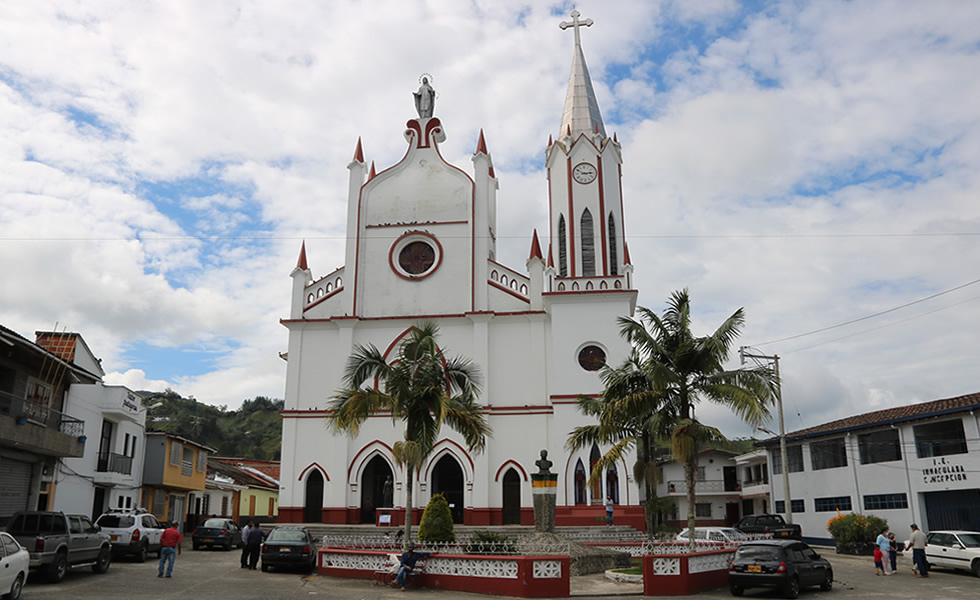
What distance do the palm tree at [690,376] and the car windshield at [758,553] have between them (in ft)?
4.06

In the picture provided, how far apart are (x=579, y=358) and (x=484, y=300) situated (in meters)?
4.62

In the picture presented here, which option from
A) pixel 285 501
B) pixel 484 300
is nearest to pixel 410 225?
pixel 484 300

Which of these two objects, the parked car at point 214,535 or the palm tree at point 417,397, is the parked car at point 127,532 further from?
the palm tree at point 417,397

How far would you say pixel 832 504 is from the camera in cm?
3334

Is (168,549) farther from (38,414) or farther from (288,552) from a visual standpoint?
(38,414)

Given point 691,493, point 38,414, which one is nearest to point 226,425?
point 38,414

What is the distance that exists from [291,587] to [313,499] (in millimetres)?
15324

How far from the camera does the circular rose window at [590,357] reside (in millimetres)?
30359

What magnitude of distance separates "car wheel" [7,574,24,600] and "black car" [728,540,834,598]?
41.4 feet

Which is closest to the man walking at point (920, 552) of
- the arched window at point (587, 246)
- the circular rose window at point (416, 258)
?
the arched window at point (587, 246)

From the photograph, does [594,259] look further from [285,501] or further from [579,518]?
[285,501]

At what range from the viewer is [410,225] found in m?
33.6

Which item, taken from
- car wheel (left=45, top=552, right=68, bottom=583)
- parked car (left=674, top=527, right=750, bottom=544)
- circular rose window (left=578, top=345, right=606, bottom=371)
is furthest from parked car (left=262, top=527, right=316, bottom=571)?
circular rose window (left=578, top=345, right=606, bottom=371)

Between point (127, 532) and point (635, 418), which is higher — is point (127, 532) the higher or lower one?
the lower one
